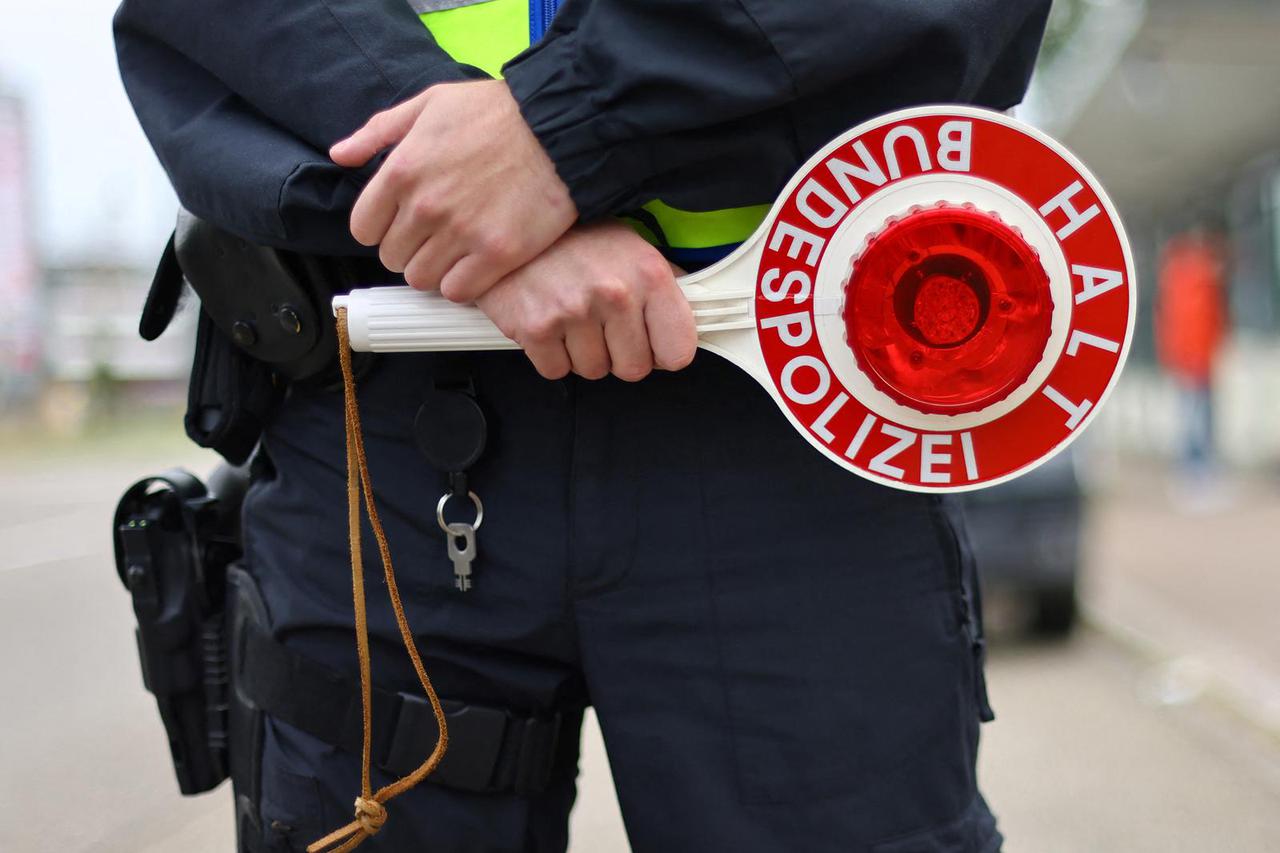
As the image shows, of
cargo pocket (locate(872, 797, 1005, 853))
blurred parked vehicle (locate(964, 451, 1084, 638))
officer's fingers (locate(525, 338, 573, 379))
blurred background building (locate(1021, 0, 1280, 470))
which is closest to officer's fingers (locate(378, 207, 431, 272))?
officer's fingers (locate(525, 338, 573, 379))

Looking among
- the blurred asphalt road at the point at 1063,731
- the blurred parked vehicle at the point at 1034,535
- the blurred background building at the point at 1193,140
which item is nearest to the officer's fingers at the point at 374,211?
the blurred asphalt road at the point at 1063,731

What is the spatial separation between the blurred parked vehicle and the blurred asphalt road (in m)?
0.25

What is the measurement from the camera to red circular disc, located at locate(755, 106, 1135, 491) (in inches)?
34.9

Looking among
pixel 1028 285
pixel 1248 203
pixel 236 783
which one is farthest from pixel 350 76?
pixel 1248 203

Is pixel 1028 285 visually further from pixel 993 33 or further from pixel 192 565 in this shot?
pixel 192 565

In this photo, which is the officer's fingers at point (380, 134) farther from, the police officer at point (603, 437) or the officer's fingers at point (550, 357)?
the officer's fingers at point (550, 357)

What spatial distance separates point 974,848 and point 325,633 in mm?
620

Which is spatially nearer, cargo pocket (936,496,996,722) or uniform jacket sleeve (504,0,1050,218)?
uniform jacket sleeve (504,0,1050,218)

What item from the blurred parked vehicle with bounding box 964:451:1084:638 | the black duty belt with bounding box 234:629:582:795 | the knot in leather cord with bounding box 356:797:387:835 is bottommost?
the blurred parked vehicle with bounding box 964:451:1084:638

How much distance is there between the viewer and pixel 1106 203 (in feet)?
2.90

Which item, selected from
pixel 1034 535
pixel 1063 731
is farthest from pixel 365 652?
pixel 1034 535

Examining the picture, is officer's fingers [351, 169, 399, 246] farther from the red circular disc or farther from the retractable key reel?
the red circular disc

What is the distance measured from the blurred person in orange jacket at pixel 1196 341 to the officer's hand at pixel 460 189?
29.2ft

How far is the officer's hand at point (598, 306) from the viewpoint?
2.91 ft
